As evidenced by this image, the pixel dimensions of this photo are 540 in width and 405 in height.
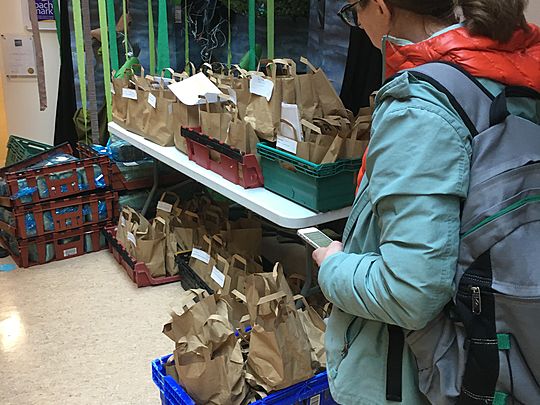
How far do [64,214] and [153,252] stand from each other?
2.23ft

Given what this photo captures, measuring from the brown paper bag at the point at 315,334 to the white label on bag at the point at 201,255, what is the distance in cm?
82

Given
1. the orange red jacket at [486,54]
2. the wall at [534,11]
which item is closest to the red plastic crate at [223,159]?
A: the wall at [534,11]

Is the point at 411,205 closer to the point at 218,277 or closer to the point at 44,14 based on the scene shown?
the point at 218,277

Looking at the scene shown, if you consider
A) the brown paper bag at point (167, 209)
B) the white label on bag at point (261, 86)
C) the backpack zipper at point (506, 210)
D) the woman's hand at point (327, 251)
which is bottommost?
the brown paper bag at point (167, 209)

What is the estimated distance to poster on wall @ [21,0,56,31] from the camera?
4.53 meters

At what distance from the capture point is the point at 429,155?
32.6 inches

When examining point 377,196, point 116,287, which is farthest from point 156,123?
point 377,196

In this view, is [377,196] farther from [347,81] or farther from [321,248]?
[347,81]

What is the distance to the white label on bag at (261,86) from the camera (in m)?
2.05

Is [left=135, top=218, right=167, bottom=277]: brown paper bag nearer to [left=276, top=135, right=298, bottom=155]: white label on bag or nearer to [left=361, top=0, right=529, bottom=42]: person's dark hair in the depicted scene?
[left=276, top=135, right=298, bottom=155]: white label on bag

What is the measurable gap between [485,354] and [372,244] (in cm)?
26

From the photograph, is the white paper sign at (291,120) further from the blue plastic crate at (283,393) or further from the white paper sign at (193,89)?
the blue plastic crate at (283,393)

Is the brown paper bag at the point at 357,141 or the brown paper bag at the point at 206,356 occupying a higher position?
the brown paper bag at the point at 357,141

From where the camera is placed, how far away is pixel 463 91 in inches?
34.7
